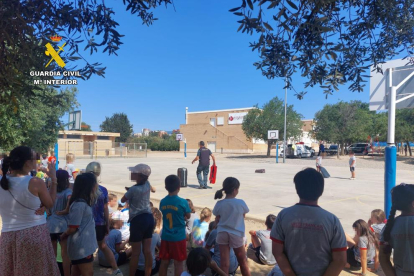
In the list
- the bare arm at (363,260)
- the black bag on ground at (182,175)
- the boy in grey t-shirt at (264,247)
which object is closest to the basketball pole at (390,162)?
the bare arm at (363,260)

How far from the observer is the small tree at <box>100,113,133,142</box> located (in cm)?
8531

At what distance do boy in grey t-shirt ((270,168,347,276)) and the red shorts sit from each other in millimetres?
1917

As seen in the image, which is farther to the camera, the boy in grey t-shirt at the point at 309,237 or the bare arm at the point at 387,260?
the bare arm at the point at 387,260

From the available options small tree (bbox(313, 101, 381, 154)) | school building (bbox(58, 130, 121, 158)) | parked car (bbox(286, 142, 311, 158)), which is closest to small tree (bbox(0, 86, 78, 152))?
school building (bbox(58, 130, 121, 158))

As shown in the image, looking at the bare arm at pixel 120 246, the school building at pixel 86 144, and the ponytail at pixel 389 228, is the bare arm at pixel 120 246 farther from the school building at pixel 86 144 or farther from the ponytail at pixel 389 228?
the school building at pixel 86 144

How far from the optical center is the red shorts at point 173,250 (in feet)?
13.0

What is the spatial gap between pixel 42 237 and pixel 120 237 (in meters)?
2.05

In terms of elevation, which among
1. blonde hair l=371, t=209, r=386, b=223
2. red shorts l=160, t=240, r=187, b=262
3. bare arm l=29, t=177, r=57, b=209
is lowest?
red shorts l=160, t=240, r=187, b=262

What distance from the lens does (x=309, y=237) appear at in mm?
2197

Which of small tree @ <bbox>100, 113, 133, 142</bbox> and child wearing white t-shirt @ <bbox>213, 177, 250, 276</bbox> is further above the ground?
small tree @ <bbox>100, 113, 133, 142</bbox>

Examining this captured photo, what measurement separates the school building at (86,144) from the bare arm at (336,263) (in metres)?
34.4

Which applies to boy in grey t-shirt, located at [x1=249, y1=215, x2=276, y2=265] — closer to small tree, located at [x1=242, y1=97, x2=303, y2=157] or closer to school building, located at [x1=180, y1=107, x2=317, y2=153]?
small tree, located at [x1=242, y1=97, x2=303, y2=157]

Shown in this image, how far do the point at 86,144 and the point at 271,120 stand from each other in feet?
78.9

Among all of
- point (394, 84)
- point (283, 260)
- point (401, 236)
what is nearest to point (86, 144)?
point (394, 84)
